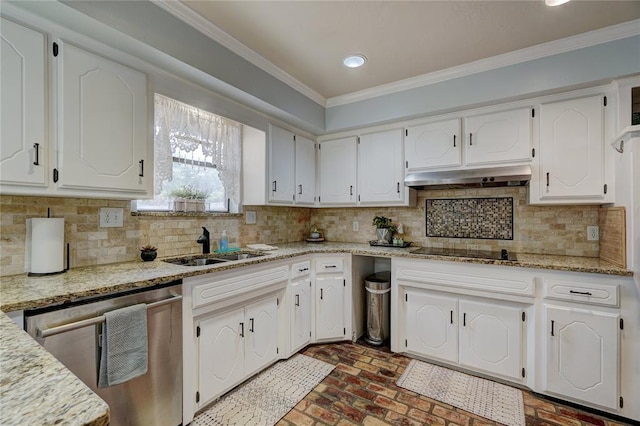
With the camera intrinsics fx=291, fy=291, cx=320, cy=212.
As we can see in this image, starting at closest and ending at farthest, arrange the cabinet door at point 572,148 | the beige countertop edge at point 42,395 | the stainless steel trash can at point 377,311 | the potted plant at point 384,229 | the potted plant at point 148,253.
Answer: the beige countertop edge at point 42,395 < the potted plant at point 148,253 < the cabinet door at point 572,148 < the stainless steel trash can at point 377,311 < the potted plant at point 384,229

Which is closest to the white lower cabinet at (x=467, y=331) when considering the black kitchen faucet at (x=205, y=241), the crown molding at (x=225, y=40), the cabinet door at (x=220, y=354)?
the cabinet door at (x=220, y=354)

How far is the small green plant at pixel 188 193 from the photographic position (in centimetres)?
242

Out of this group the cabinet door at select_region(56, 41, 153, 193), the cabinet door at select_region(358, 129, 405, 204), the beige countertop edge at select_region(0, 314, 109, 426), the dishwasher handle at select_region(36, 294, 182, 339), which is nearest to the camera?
the beige countertop edge at select_region(0, 314, 109, 426)

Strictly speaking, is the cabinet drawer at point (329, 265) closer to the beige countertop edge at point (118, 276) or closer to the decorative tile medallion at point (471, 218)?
the beige countertop edge at point (118, 276)

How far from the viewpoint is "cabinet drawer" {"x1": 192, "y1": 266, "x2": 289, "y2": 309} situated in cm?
182

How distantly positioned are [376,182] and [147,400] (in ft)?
8.35

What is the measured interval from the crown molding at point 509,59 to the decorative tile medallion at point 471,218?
1.15 metres

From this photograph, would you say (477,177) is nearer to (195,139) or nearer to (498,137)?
(498,137)

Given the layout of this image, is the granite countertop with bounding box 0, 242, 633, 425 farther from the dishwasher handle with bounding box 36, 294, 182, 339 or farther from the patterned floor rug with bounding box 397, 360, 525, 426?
the patterned floor rug with bounding box 397, 360, 525, 426

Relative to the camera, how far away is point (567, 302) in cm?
198

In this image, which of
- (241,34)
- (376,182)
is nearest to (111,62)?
(241,34)

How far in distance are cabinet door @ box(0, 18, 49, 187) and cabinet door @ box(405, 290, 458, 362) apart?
2663 millimetres

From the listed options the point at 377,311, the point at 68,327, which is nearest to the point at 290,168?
the point at 377,311

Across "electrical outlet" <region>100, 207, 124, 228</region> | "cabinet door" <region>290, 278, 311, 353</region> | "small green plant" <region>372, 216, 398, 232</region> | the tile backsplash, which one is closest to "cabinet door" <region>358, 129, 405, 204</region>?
"small green plant" <region>372, 216, 398, 232</region>
